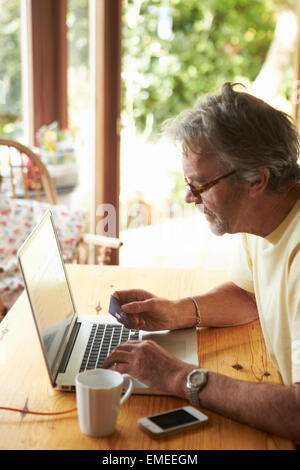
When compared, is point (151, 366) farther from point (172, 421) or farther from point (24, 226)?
point (24, 226)

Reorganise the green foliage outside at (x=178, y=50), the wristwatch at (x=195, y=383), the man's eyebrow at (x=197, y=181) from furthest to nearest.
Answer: the green foliage outside at (x=178, y=50), the man's eyebrow at (x=197, y=181), the wristwatch at (x=195, y=383)

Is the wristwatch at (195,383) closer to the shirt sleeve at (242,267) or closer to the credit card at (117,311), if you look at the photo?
the credit card at (117,311)

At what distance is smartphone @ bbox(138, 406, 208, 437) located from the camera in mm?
933

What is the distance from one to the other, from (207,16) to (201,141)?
4.67m

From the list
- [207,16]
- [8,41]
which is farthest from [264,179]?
[207,16]

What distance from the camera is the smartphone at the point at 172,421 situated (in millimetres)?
933

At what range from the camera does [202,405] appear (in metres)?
1.01

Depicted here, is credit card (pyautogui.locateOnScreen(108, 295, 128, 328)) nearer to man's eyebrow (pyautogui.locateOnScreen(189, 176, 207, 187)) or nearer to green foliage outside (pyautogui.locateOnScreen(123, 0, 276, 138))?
man's eyebrow (pyautogui.locateOnScreen(189, 176, 207, 187))

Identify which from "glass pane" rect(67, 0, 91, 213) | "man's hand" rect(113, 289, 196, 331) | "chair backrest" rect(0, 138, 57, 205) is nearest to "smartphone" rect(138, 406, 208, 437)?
"man's hand" rect(113, 289, 196, 331)

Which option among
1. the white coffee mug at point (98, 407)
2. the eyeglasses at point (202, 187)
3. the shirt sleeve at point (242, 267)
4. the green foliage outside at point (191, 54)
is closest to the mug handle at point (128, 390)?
the white coffee mug at point (98, 407)

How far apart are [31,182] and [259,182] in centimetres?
194

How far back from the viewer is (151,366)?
1.07 metres

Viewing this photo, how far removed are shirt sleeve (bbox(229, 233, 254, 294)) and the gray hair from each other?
0.27 meters

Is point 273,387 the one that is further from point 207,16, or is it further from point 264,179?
point 207,16
